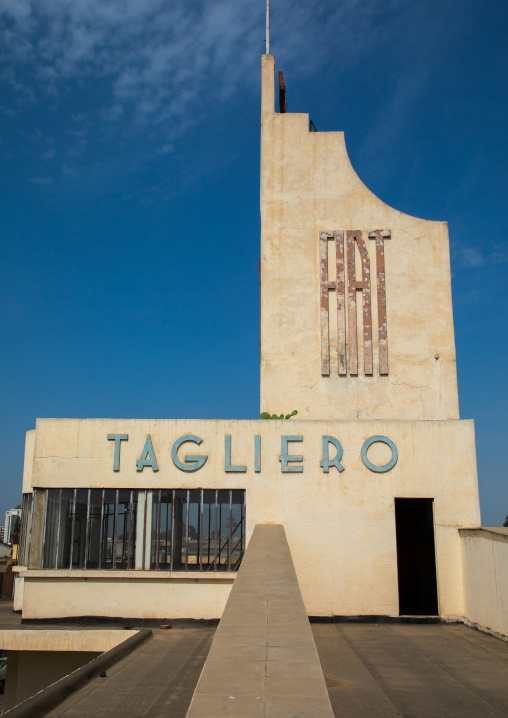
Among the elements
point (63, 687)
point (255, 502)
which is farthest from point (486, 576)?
point (63, 687)

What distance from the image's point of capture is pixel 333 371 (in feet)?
53.7

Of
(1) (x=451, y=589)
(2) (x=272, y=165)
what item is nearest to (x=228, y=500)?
(1) (x=451, y=589)

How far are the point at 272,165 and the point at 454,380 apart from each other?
7791 millimetres

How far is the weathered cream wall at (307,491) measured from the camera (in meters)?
13.4

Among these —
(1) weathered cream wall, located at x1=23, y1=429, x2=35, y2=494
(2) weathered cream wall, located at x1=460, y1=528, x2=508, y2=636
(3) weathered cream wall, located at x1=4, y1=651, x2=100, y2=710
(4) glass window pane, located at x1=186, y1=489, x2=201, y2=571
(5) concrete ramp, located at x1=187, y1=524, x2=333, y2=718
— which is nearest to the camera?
(5) concrete ramp, located at x1=187, y1=524, x2=333, y2=718

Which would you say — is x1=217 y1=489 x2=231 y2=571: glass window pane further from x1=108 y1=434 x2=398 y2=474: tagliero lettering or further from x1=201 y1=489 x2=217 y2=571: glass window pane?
x1=108 y1=434 x2=398 y2=474: tagliero lettering

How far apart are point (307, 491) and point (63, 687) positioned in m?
7.06

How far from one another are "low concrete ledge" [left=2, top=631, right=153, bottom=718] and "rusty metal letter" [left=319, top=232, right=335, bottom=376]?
836 cm

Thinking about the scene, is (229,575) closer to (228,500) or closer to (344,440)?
(228,500)

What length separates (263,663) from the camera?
4.09 meters

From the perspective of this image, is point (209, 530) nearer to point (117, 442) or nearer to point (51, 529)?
point (117, 442)

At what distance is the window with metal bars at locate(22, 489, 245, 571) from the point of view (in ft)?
45.2

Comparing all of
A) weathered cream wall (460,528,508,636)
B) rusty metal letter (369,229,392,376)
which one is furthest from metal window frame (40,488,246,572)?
rusty metal letter (369,229,392,376)

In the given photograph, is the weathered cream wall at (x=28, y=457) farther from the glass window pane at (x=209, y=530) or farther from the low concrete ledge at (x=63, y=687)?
the low concrete ledge at (x=63, y=687)
